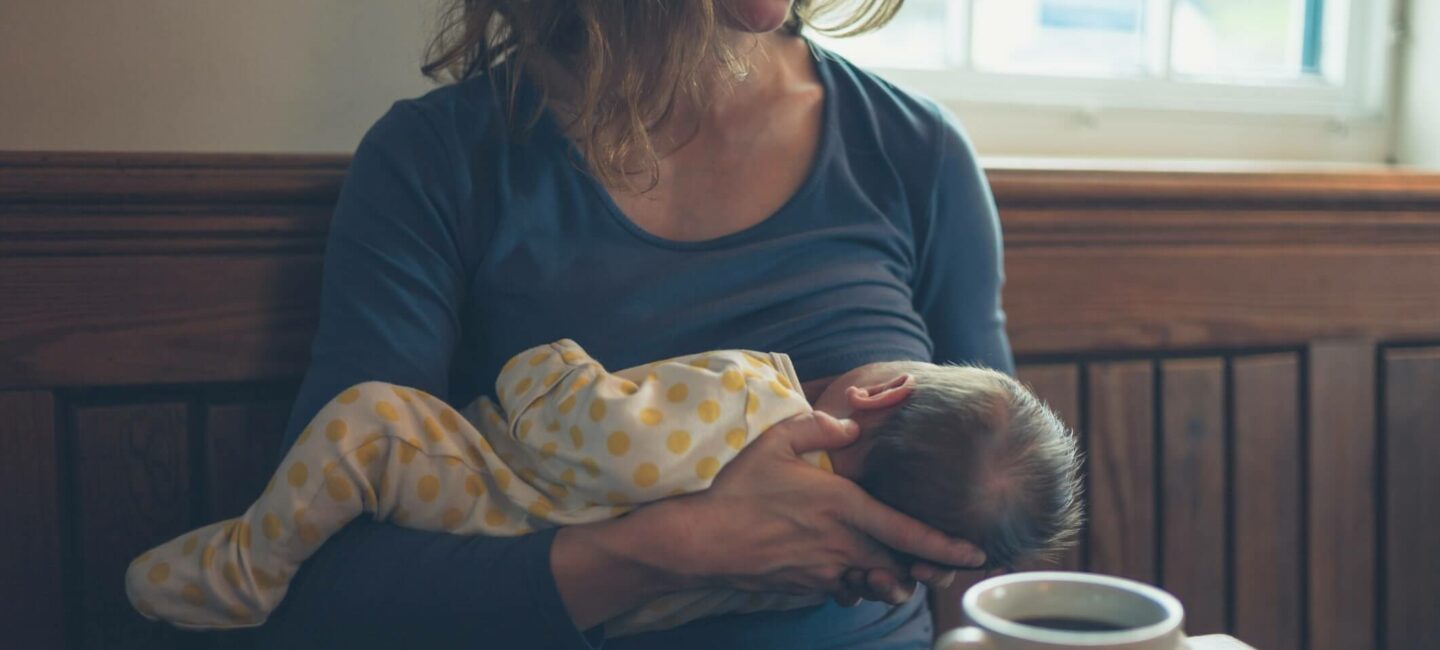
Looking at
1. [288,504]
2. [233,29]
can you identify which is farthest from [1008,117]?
[288,504]

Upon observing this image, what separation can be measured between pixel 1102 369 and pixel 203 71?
3.49ft

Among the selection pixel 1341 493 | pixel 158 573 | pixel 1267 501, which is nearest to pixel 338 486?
pixel 158 573

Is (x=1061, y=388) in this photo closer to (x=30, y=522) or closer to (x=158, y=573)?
(x=158, y=573)

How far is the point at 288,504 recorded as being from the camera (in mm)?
904

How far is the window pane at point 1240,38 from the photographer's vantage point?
1.81m

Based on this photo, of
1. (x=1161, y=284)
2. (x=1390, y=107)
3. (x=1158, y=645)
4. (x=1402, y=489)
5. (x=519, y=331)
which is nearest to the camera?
(x=1158, y=645)

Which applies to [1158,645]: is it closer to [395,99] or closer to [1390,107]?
[395,99]

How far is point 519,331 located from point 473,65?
294 millimetres

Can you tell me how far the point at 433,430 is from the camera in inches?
36.9

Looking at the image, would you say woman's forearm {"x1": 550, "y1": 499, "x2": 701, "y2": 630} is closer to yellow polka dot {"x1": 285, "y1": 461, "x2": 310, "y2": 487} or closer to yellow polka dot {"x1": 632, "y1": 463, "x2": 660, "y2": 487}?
yellow polka dot {"x1": 632, "y1": 463, "x2": 660, "y2": 487}

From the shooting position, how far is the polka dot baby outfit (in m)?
0.90

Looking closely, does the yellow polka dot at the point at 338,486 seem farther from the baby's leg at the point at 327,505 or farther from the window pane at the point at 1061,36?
the window pane at the point at 1061,36

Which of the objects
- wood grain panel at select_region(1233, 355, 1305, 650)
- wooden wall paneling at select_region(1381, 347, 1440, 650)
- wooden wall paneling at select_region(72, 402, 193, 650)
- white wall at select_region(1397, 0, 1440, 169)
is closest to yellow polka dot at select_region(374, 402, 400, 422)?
wooden wall paneling at select_region(72, 402, 193, 650)

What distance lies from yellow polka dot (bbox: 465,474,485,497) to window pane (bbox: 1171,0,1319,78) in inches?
51.9
